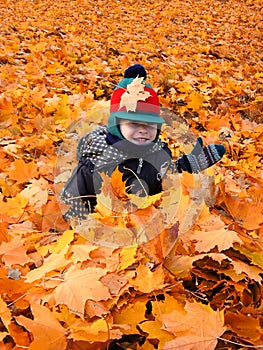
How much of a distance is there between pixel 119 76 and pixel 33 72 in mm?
1022

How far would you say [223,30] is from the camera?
789cm

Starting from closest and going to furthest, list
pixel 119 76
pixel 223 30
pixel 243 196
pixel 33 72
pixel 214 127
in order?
pixel 243 196 → pixel 214 127 → pixel 33 72 → pixel 119 76 → pixel 223 30

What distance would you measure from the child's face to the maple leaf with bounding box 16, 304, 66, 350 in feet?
3.82

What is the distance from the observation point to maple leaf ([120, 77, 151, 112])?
202 centimetres

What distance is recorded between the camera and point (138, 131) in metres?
2.03

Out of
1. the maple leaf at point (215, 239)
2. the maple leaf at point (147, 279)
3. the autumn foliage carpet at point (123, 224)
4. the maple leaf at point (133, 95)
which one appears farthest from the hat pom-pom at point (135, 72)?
the maple leaf at point (147, 279)

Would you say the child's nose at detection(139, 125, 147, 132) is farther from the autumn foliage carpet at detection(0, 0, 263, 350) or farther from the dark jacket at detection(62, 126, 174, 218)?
the autumn foliage carpet at detection(0, 0, 263, 350)

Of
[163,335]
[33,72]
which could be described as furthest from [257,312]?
[33,72]

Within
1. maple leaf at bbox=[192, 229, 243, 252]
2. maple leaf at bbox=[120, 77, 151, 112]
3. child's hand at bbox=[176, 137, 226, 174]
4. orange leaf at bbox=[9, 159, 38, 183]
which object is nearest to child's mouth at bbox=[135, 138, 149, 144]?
maple leaf at bbox=[120, 77, 151, 112]

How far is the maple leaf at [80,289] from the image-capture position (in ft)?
3.49

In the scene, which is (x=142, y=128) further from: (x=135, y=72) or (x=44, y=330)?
(x=44, y=330)

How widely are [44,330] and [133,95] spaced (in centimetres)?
134

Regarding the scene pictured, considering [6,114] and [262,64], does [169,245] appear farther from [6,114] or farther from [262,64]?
[262,64]

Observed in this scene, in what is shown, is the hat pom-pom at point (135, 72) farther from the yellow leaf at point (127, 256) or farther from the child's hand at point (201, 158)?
the yellow leaf at point (127, 256)
